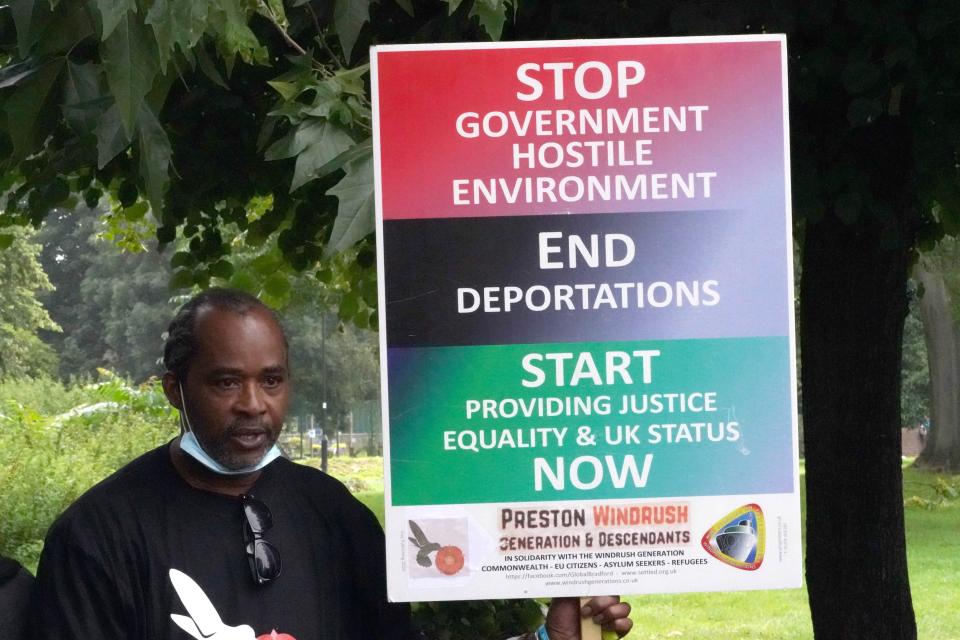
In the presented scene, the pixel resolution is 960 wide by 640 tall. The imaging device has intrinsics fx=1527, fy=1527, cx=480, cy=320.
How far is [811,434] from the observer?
604cm

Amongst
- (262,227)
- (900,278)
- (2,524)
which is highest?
(262,227)

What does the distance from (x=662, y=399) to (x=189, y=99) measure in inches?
150

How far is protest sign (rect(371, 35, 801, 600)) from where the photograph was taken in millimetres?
2637

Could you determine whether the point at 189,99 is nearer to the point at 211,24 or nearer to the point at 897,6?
the point at 897,6

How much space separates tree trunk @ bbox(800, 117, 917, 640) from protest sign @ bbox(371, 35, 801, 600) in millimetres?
3224

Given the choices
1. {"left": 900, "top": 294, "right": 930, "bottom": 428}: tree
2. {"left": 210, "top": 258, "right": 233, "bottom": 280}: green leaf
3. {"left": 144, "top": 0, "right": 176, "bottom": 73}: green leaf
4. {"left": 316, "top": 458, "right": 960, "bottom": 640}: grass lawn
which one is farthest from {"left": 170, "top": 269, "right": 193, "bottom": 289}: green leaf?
{"left": 900, "top": 294, "right": 930, "bottom": 428}: tree

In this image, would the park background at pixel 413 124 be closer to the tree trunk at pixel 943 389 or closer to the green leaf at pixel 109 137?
the green leaf at pixel 109 137

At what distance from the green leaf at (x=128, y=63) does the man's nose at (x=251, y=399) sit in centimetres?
55

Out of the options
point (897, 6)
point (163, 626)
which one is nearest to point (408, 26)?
point (897, 6)

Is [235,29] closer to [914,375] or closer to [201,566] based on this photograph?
[201,566]

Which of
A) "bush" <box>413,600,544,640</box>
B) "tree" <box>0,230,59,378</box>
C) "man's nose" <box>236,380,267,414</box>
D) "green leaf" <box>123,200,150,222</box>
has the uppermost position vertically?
"tree" <box>0,230,59,378</box>

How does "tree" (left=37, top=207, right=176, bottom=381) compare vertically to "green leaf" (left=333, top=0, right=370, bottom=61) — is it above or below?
above

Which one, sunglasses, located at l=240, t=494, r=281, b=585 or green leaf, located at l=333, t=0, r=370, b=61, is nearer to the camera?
sunglasses, located at l=240, t=494, r=281, b=585

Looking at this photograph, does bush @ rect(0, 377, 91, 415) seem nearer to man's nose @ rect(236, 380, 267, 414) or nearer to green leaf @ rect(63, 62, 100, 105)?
green leaf @ rect(63, 62, 100, 105)
